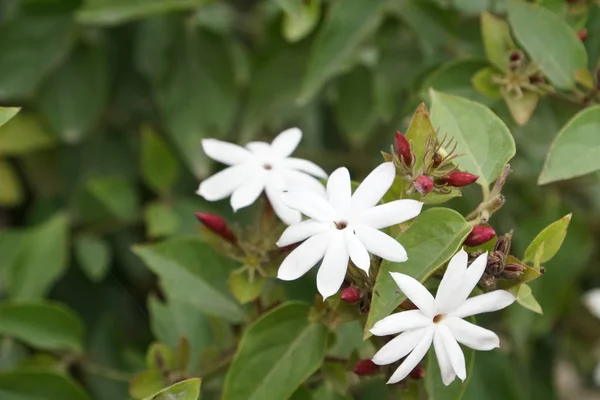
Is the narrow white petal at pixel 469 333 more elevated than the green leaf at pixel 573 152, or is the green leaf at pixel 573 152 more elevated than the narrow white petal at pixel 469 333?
the green leaf at pixel 573 152

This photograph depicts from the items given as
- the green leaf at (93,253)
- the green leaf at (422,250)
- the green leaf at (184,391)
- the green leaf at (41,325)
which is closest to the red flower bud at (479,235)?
the green leaf at (422,250)

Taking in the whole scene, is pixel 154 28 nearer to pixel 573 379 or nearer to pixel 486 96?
pixel 486 96

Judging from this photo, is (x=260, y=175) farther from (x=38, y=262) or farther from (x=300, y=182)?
(x=38, y=262)

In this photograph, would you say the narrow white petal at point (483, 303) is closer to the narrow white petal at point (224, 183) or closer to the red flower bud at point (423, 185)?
the red flower bud at point (423, 185)

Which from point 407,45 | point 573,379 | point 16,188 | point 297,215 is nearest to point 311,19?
point 407,45

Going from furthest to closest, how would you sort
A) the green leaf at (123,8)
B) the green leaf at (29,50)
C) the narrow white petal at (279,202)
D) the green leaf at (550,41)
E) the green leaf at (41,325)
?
the green leaf at (29,50), the green leaf at (123,8), the green leaf at (41,325), the green leaf at (550,41), the narrow white petal at (279,202)
